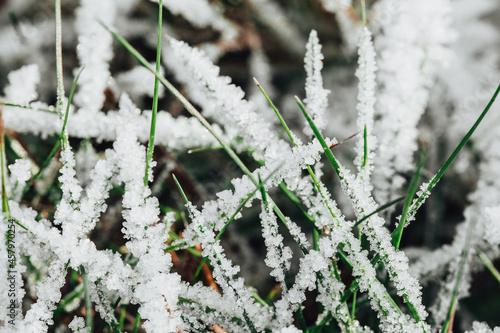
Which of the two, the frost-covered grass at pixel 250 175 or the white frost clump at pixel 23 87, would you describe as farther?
the white frost clump at pixel 23 87

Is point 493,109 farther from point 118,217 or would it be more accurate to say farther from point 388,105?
point 118,217

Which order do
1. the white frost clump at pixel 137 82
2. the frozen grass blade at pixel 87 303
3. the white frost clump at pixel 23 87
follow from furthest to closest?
the white frost clump at pixel 137 82
the white frost clump at pixel 23 87
the frozen grass blade at pixel 87 303

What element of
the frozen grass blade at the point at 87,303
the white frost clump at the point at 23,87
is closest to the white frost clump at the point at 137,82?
the white frost clump at the point at 23,87

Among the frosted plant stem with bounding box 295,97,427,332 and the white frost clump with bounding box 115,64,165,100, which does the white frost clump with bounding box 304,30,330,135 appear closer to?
the frosted plant stem with bounding box 295,97,427,332

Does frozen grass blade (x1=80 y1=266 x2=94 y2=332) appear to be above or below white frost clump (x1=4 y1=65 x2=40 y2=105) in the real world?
below

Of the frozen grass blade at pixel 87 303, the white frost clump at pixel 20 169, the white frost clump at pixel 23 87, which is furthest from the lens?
the white frost clump at pixel 23 87

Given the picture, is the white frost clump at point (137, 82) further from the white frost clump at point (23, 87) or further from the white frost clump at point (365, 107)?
the white frost clump at point (365, 107)

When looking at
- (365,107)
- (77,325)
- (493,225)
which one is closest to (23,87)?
(77,325)

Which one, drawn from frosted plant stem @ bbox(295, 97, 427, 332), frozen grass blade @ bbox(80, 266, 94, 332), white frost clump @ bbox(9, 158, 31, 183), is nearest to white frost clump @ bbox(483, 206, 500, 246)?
frosted plant stem @ bbox(295, 97, 427, 332)

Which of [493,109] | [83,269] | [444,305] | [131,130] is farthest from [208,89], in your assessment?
[493,109]
